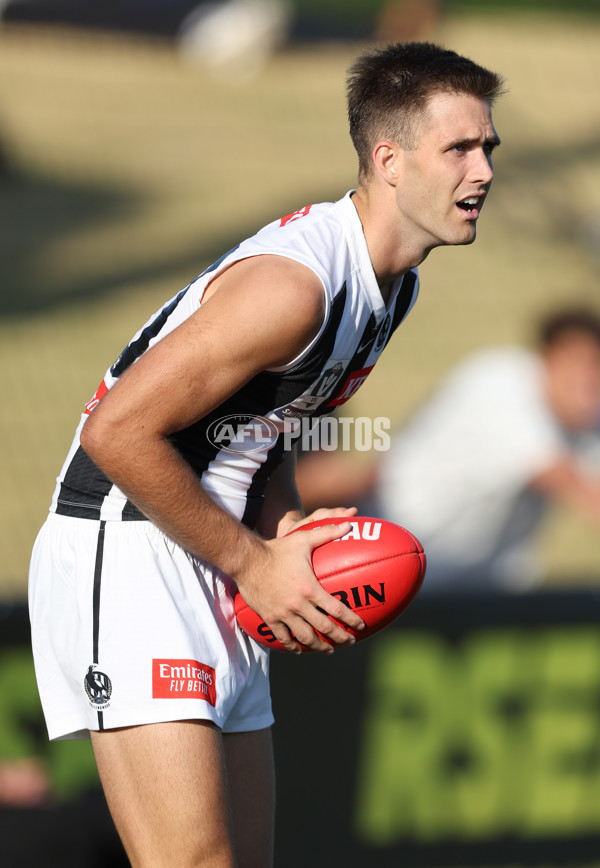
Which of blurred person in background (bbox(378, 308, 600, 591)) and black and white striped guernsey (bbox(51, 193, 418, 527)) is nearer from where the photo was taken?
black and white striped guernsey (bbox(51, 193, 418, 527))

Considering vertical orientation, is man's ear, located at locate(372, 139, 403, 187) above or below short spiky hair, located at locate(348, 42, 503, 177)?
below

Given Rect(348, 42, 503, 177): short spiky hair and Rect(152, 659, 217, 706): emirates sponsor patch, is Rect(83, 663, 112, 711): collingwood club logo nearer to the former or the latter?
Rect(152, 659, 217, 706): emirates sponsor patch

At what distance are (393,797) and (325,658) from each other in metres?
0.72

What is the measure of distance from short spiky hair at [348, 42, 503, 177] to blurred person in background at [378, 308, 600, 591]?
349 cm

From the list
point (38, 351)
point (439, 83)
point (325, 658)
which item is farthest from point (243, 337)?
point (38, 351)

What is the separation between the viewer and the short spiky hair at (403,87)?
269 centimetres

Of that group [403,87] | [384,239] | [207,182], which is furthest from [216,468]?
[207,182]

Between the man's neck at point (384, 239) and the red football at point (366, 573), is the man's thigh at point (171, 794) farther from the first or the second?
the man's neck at point (384, 239)

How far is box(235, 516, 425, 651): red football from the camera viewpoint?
2818 mm

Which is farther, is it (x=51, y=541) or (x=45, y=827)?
(x=45, y=827)

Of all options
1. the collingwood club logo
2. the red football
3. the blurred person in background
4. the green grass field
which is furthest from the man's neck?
the green grass field

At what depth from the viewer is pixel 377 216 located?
279 centimetres

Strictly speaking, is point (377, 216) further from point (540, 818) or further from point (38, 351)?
point (38, 351)

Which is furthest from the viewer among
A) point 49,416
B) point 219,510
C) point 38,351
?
point 38,351
